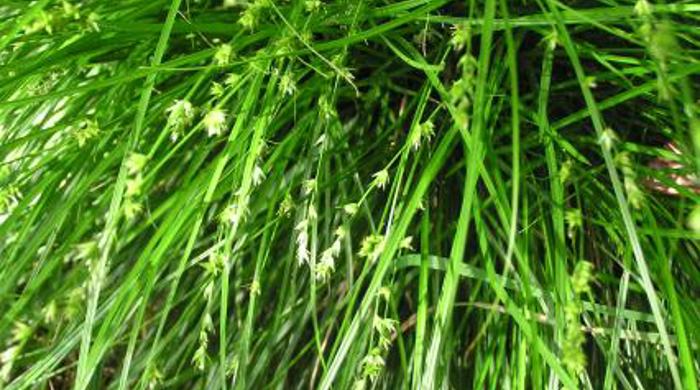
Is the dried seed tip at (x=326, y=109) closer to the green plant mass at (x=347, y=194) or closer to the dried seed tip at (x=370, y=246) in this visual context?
the green plant mass at (x=347, y=194)

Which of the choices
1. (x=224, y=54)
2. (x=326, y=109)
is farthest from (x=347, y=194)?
(x=224, y=54)

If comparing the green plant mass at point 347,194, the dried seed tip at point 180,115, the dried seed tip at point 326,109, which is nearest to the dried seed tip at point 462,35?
the green plant mass at point 347,194

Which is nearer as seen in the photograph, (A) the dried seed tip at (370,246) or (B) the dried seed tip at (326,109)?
(A) the dried seed tip at (370,246)

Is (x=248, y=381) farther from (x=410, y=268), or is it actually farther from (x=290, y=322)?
(x=410, y=268)

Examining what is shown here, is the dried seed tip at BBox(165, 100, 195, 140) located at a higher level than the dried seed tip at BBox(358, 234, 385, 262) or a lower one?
higher

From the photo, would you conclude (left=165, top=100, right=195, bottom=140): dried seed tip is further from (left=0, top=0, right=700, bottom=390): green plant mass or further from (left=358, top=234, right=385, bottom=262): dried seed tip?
(left=358, top=234, right=385, bottom=262): dried seed tip

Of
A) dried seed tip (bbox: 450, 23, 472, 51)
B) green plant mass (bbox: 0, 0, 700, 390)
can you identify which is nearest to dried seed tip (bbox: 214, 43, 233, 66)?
green plant mass (bbox: 0, 0, 700, 390)

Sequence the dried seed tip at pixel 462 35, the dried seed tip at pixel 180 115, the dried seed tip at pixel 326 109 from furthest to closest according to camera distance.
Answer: the dried seed tip at pixel 326 109, the dried seed tip at pixel 180 115, the dried seed tip at pixel 462 35

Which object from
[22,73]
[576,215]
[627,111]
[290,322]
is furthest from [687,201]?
[22,73]

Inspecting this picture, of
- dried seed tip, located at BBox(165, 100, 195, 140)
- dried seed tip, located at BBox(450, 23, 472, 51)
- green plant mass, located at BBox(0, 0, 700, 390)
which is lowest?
green plant mass, located at BBox(0, 0, 700, 390)
